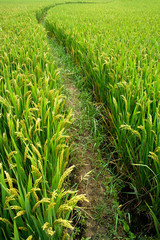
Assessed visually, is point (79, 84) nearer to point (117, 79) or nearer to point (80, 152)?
point (117, 79)

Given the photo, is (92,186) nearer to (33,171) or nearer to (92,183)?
(92,183)

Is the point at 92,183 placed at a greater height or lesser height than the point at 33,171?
lesser

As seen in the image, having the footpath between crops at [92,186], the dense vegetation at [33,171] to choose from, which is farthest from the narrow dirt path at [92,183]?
the dense vegetation at [33,171]

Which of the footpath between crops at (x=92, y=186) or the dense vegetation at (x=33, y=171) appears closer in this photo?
the dense vegetation at (x=33, y=171)

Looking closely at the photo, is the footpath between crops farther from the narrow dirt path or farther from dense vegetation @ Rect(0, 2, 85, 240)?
dense vegetation @ Rect(0, 2, 85, 240)

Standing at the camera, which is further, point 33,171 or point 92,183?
point 92,183

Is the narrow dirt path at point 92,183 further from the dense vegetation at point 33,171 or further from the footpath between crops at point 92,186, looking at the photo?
the dense vegetation at point 33,171

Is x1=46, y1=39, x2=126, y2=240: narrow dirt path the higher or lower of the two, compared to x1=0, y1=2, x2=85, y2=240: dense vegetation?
lower

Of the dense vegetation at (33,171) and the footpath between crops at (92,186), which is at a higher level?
the dense vegetation at (33,171)

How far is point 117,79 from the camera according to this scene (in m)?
2.15

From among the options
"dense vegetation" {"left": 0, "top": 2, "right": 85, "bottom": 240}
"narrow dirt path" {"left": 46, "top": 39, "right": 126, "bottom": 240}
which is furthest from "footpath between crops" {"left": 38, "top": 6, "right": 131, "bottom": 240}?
"dense vegetation" {"left": 0, "top": 2, "right": 85, "bottom": 240}

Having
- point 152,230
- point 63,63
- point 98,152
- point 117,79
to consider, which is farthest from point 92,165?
point 63,63

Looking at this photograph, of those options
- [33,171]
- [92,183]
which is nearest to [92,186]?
[92,183]

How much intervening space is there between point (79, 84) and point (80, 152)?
5.52 feet
